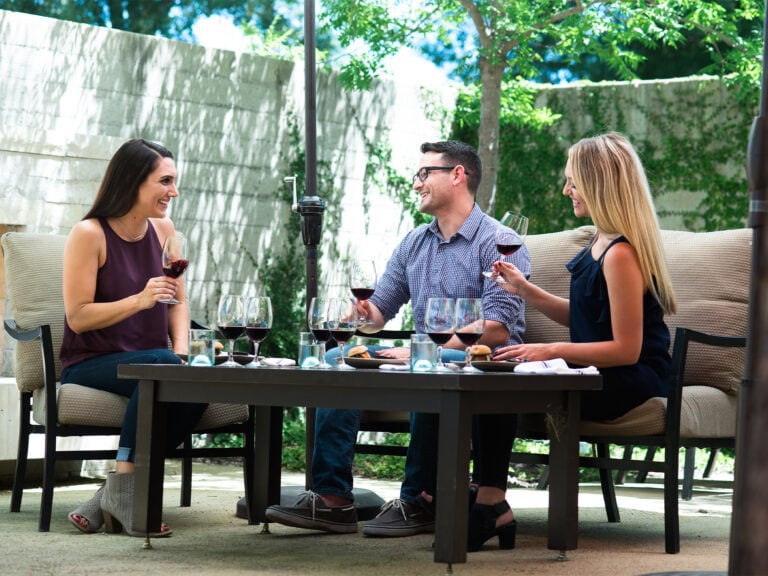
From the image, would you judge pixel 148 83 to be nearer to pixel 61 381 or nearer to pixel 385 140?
pixel 385 140

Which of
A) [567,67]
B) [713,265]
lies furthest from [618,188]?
[567,67]

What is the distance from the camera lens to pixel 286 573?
112 inches

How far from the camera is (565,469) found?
2.97m

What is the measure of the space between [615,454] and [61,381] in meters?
3.68

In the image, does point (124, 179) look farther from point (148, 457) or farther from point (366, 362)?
point (366, 362)

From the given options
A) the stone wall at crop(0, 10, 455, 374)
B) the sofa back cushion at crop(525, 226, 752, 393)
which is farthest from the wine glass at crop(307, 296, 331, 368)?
the stone wall at crop(0, 10, 455, 374)

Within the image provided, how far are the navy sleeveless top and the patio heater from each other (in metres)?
1.02

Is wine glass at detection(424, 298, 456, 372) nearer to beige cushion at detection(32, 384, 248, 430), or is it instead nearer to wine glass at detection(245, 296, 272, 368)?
wine glass at detection(245, 296, 272, 368)

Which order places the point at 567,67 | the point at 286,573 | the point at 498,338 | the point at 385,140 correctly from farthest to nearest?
1. the point at 567,67
2. the point at 385,140
3. the point at 498,338
4. the point at 286,573

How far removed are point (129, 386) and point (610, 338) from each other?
1.47 metres

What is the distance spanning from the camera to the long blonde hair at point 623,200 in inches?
130

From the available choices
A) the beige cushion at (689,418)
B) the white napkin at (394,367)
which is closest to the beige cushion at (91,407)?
the white napkin at (394,367)

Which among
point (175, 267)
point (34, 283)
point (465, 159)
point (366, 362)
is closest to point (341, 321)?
point (366, 362)

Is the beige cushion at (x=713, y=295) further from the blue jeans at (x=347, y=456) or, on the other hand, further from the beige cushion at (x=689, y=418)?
the blue jeans at (x=347, y=456)
